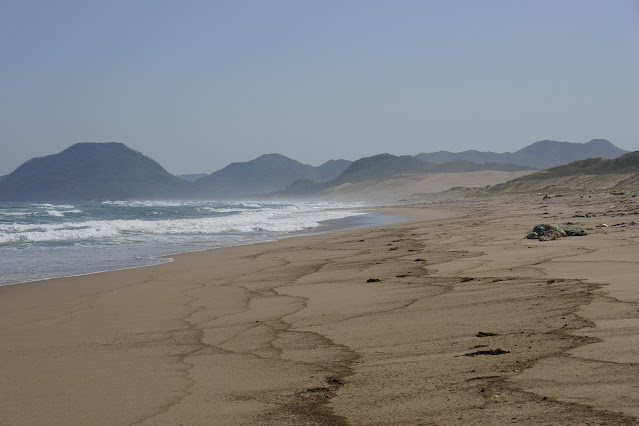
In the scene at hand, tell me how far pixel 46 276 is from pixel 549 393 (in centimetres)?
930

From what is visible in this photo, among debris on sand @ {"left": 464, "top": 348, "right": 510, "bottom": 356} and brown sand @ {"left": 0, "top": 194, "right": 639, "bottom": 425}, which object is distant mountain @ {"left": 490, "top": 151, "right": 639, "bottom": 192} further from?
debris on sand @ {"left": 464, "top": 348, "right": 510, "bottom": 356}

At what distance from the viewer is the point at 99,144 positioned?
554 feet

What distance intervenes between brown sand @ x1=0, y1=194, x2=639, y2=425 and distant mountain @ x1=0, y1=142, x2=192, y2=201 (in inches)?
4924

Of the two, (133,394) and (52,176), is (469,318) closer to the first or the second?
(133,394)

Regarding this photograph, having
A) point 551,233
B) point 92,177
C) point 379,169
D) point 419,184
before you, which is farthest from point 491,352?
point 92,177

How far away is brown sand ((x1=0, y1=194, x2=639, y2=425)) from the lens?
10.3ft

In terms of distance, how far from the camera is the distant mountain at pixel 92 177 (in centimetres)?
12938

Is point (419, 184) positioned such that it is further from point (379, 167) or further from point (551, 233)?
point (551, 233)

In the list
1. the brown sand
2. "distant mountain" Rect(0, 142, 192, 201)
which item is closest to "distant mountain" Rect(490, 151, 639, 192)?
the brown sand

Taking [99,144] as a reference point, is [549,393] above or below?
below

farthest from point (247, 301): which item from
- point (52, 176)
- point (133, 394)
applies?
point (52, 176)

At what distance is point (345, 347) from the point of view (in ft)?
14.7

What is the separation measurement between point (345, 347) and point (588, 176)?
4234 cm

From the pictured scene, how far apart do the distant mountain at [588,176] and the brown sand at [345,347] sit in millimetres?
A: 31793
